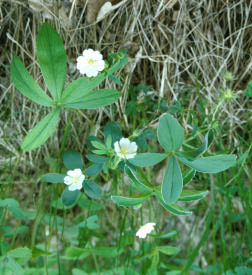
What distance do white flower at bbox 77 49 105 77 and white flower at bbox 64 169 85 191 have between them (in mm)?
350

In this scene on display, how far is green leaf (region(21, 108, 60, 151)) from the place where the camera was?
3.07 feet

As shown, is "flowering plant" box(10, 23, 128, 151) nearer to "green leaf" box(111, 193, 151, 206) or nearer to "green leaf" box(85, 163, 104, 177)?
"green leaf" box(85, 163, 104, 177)

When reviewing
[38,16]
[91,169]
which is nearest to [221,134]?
[91,169]

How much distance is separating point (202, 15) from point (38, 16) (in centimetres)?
62

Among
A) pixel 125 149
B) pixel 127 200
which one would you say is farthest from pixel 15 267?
pixel 125 149

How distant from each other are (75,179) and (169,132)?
0.39m

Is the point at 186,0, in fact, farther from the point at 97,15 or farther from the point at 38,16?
the point at 38,16

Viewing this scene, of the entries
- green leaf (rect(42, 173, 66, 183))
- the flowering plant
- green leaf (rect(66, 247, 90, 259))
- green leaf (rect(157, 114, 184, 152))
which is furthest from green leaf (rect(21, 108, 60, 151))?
green leaf (rect(66, 247, 90, 259))

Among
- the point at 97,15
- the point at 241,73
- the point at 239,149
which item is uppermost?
the point at 97,15

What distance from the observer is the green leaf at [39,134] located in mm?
935

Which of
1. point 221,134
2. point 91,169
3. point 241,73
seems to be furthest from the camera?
point 221,134

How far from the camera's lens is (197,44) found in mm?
1120

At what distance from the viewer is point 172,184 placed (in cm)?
89

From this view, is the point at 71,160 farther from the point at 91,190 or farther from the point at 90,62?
the point at 90,62
